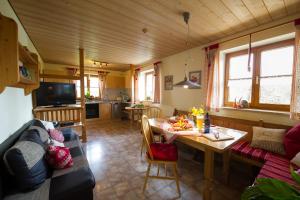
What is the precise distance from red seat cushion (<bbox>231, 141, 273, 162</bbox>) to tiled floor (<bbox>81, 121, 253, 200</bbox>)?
17.6 inches

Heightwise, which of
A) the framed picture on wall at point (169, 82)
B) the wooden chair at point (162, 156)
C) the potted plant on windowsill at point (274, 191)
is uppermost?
the framed picture on wall at point (169, 82)

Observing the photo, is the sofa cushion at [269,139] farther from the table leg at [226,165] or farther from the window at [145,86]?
the window at [145,86]

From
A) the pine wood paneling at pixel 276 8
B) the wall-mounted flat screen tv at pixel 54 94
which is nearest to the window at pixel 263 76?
the pine wood paneling at pixel 276 8

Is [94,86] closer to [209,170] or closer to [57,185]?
[57,185]

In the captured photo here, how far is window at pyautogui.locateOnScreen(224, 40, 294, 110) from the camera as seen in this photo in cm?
217

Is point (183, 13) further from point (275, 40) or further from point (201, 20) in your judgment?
point (275, 40)

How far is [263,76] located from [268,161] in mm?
1438

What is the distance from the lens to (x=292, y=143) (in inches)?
67.1

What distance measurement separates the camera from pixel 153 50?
3.66 m

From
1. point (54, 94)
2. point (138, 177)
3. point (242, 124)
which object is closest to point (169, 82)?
point (242, 124)

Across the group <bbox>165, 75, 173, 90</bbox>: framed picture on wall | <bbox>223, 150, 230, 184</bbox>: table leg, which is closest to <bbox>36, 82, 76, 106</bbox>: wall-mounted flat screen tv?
<bbox>165, 75, 173, 90</bbox>: framed picture on wall

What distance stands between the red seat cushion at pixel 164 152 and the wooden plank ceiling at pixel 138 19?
1.84 metres

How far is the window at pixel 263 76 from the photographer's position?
2.17 metres

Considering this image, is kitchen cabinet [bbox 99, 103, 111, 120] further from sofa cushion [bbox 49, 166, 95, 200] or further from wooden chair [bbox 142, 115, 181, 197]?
sofa cushion [bbox 49, 166, 95, 200]
